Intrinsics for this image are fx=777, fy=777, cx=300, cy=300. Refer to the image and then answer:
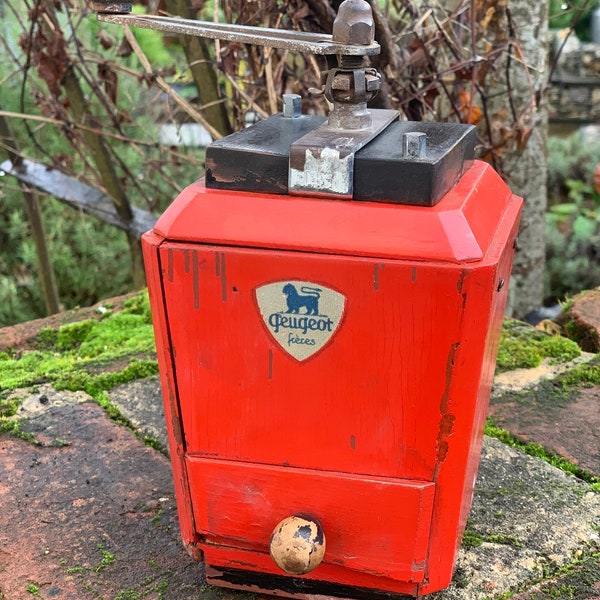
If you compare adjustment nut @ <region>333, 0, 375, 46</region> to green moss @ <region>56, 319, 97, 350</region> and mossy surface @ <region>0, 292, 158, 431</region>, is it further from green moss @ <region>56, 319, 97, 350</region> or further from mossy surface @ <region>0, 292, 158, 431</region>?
green moss @ <region>56, 319, 97, 350</region>

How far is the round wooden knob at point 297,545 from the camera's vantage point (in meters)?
1.25

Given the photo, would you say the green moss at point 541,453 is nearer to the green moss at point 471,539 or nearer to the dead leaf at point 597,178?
the green moss at point 471,539

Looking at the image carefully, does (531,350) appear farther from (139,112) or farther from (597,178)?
(139,112)

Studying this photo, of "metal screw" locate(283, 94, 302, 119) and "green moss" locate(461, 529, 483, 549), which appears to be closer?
"metal screw" locate(283, 94, 302, 119)

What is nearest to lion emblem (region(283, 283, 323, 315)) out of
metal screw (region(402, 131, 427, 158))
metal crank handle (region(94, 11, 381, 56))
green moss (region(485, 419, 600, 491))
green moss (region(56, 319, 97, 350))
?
metal screw (region(402, 131, 427, 158))

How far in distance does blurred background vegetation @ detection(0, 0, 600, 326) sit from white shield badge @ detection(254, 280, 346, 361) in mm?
1012

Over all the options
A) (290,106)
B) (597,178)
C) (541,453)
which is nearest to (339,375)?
(290,106)

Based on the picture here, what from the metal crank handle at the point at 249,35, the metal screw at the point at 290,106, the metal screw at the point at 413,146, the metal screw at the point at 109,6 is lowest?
the metal screw at the point at 290,106

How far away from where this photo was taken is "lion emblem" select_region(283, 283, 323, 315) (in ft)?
3.83


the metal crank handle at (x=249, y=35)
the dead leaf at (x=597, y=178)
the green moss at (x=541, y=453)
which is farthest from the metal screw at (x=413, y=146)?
the dead leaf at (x=597, y=178)

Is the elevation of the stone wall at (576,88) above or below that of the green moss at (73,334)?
below

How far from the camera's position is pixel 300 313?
1.19 m

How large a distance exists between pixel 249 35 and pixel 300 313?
453 mm

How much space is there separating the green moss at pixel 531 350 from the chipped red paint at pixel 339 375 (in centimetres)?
89
